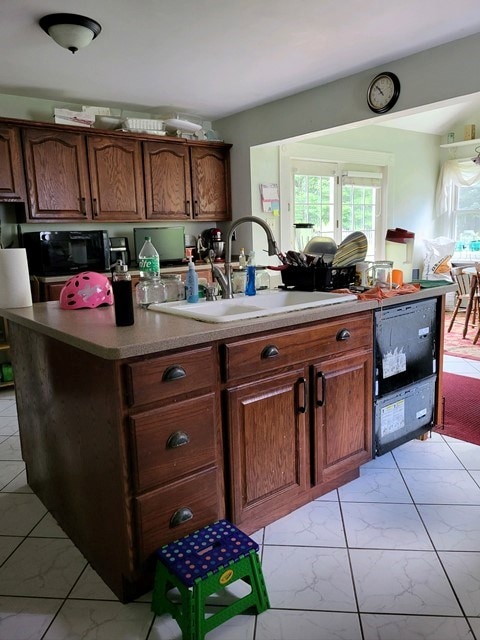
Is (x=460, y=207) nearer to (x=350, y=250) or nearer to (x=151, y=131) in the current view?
(x=151, y=131)

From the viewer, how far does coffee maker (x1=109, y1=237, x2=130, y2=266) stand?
4270mm

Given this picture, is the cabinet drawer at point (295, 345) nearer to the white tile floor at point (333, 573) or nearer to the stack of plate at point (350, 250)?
the stack of plate at point (350, 250)

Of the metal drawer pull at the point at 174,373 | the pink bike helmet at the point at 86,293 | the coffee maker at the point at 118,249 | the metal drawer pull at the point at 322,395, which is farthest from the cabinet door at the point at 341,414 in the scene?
the coffee maker at the point at 118,249

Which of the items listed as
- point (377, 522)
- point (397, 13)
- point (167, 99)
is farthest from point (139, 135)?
point (377, 522)

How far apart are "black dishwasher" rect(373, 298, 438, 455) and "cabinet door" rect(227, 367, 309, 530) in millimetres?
513

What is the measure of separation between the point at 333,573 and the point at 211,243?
3.58 metres

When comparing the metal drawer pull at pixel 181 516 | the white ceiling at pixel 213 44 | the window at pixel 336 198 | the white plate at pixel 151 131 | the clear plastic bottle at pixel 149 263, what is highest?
the white ceiling at pixel 213 44

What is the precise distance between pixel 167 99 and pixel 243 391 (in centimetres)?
334

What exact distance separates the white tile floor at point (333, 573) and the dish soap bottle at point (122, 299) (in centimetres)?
90

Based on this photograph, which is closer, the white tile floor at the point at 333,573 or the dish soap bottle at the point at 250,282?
the white tile floor at the point at 333,573

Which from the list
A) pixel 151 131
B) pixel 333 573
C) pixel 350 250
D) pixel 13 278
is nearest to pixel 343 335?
pixel 350 250

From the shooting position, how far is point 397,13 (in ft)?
8.70

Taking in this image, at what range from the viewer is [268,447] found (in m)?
1.77

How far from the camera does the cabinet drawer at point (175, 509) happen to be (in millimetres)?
1450
